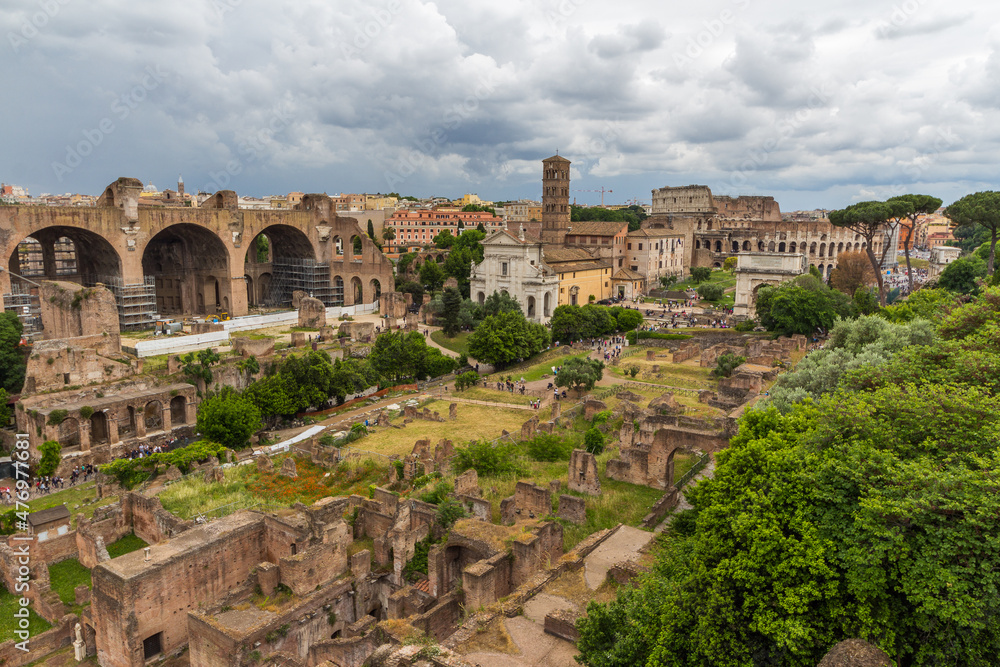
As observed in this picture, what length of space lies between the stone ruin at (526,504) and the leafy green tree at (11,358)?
103 ft

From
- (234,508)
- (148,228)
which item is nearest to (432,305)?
(148,228)

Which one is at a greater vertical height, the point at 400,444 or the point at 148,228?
the point at 148,228

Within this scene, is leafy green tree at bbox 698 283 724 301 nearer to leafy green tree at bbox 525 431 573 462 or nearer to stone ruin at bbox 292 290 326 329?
→ stone ruin at bbox 292 290 326 329

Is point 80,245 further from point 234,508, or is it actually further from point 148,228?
point 234,508

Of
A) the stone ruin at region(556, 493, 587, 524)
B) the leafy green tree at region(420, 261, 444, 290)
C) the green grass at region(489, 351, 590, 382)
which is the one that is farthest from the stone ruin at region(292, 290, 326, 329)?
the stone ruin at region(556, 493, 587, 524)

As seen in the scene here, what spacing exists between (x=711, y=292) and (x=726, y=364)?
30.1 meters

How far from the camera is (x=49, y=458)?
29.6m

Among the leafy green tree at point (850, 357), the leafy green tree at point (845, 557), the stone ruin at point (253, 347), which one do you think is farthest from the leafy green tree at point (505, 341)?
the leafy green tree at point (845, 557)

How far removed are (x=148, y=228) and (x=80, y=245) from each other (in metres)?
6.36

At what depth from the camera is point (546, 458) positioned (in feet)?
87.9

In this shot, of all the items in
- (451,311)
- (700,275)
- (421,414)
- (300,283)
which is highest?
(300,283)

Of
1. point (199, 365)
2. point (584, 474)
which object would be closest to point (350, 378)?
point (199, 365)

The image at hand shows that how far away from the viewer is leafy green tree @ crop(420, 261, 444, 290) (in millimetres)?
74562

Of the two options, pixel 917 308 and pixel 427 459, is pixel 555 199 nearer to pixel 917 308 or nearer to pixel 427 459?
pixel 917 308
